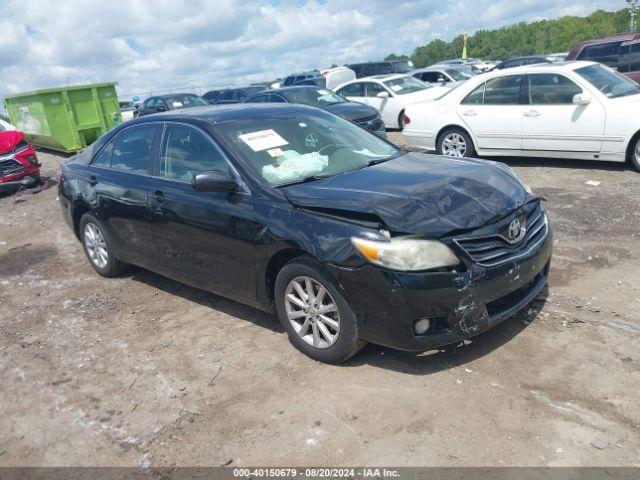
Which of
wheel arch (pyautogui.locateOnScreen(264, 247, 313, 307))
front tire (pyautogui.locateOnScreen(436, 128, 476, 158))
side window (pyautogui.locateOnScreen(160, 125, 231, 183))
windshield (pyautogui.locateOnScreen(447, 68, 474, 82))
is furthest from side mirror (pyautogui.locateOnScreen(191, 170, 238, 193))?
windshield (pyautogui.locateOnScreen(447, 68, 474, 82))

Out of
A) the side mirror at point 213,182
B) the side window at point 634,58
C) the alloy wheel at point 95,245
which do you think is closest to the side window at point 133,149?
the alloy wheel at point 95,245

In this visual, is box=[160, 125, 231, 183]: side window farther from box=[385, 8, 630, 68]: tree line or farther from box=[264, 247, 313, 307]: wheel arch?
box=[385, 8, 630, 68]: tree line

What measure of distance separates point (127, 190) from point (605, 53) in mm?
12426

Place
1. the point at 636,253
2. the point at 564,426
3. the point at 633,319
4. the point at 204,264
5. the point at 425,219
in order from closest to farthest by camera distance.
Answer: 1. the point at 564,426
2. the point at 425,219
3. the point at 633,319
4. the point at 204,264
5. the point at 636,253

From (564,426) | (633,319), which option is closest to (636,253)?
(633,319)

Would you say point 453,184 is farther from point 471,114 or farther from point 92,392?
point 471,114

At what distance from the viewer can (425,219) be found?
11.3 feet

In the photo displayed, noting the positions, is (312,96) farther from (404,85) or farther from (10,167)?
(10,167)

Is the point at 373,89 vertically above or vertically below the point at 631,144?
above

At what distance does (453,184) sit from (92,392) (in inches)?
113

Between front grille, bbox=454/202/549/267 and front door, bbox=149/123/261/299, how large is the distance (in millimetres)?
1462

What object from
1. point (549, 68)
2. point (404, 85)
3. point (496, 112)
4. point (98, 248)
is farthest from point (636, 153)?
point (404, 85)

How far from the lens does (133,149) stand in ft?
17.3

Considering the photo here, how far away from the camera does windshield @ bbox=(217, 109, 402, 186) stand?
424 cm
